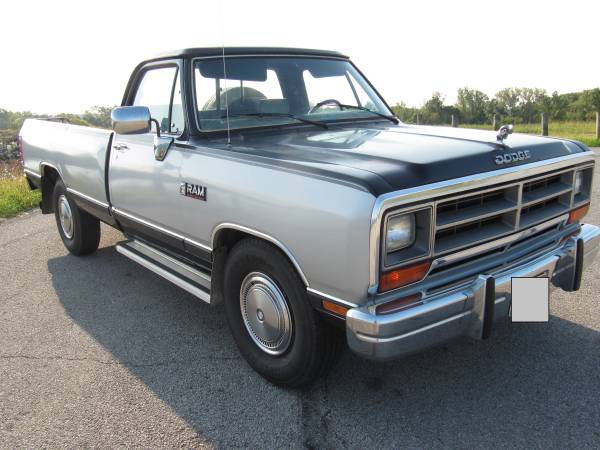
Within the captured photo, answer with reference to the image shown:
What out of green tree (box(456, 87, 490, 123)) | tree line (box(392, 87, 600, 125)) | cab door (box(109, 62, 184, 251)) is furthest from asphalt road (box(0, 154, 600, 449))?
green tree (box(456, 87, 490, 123))

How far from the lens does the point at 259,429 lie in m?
2.60

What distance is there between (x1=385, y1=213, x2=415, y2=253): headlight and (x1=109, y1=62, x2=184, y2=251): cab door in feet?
5.20

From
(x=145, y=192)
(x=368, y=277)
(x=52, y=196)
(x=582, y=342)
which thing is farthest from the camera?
(x=52, y=196)

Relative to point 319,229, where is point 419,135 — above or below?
above

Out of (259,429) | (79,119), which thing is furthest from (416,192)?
(79,119)

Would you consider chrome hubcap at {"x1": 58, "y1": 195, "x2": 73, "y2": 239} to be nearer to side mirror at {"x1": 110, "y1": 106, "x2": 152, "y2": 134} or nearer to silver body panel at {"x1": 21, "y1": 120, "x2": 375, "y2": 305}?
silver body panel at {"x1": 21, "y1": 120, "x2": 375, "y2": 305}

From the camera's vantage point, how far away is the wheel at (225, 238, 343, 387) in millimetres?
2633

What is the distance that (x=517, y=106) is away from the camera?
49719 millimetres

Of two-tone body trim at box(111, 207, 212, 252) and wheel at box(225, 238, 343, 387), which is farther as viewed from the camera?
two-tone body trim at box(111, 207, 212, 252)

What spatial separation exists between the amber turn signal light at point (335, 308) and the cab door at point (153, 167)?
1.36 metres

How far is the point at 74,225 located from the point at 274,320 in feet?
10.9

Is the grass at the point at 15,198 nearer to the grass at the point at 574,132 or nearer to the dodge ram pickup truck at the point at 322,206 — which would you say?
the dodge ram pickup truck at the point at 322,206

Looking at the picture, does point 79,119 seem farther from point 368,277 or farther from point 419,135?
point 368,277

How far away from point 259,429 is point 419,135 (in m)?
1.98
